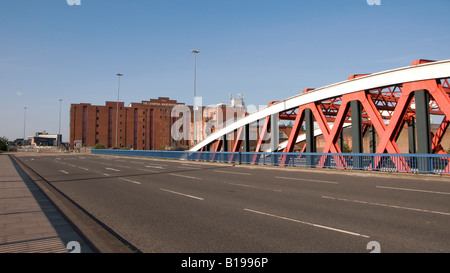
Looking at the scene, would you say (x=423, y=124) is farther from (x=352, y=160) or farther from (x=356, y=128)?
(x=356, y=128)

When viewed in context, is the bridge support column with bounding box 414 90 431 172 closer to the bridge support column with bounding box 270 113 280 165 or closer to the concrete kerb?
the bridge support column with bounding box 270 113 280 165

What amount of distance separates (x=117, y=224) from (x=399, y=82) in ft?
60.7

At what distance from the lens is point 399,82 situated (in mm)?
18969

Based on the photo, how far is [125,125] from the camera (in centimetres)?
11394

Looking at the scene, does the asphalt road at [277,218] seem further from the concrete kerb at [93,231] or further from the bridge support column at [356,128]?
the bridge support column at [356,128]

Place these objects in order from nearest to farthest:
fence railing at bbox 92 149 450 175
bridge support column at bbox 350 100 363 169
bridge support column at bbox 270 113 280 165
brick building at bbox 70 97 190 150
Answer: fence railing at bbox 92 149 450 175, bridge support column at bbox 350 100 363 169, bridge support column at bbox 270 113 280 165, brick building at bbox 70 97 190 150

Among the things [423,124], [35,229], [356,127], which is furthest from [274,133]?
[35,229]

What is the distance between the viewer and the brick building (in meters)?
110

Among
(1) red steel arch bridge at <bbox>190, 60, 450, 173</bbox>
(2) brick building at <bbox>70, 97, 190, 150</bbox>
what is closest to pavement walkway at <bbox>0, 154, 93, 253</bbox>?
(1) red steel arch bridge at <bbox>190, 60, 450, 173</bbox>

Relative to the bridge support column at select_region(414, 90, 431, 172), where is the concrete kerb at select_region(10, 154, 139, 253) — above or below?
below

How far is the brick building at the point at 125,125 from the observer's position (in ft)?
363

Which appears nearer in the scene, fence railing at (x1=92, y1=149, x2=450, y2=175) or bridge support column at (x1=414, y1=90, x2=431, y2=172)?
fence railing at (x1=92, y1=149, x2=450, y2=175)

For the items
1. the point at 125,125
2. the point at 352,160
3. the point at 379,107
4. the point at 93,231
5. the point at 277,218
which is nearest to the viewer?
the point at 93,231
